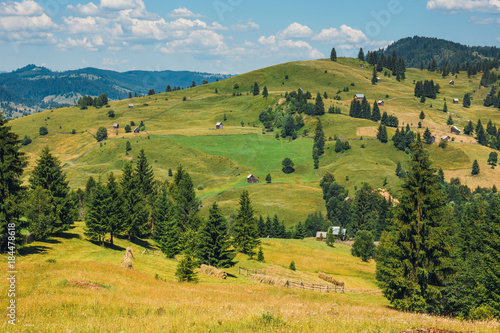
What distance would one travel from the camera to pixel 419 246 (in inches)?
1280

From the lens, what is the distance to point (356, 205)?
14475 cm

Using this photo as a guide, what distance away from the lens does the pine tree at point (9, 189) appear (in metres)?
39.8

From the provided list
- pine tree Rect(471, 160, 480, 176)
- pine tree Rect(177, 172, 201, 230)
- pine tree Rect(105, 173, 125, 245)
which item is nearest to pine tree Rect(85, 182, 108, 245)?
pine tree Rect(105, 173, 125, 245)

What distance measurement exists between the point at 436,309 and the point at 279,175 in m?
158

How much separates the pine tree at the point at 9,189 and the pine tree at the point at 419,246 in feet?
132

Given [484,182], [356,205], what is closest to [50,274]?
[356,205]

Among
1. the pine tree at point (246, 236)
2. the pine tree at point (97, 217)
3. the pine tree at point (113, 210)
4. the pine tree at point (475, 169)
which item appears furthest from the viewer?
the pine tree at point (475, 169)

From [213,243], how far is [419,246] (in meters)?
34.0

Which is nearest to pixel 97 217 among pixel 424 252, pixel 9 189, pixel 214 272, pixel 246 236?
pixel 9 189

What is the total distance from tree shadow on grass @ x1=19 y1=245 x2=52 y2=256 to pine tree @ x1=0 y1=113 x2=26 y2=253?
131 inches

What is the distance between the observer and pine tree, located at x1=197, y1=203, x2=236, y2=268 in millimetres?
57562

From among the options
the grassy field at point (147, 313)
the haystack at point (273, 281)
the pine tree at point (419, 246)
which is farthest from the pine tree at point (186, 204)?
the pine tree at point (419, 246)

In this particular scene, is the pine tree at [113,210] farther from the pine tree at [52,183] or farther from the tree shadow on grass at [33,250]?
the tree shadow on grass at [33,250]

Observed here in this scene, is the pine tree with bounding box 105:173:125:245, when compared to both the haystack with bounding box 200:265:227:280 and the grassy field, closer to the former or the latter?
the haystack with bounding box 200:265:227:280
